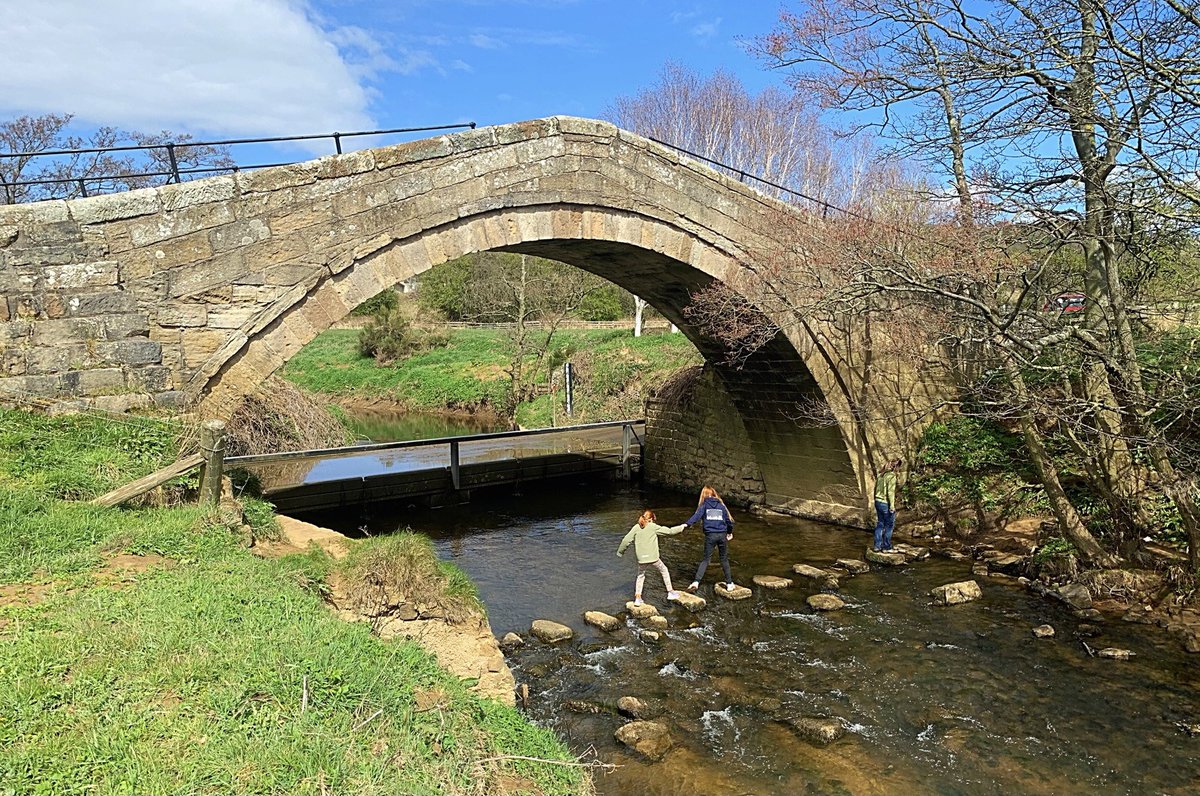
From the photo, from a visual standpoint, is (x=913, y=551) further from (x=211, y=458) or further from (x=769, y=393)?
(x=211, y=458)

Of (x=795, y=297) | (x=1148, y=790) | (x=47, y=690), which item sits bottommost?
(x=1148, y=790)

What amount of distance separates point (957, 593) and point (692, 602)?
3054 mm

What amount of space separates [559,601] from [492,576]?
1.38 metres

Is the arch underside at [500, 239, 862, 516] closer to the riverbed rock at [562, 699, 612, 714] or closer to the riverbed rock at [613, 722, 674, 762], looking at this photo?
the riverbed rock at [562, 699, 612, 714]

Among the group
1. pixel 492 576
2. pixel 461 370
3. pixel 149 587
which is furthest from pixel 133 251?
pixel 461 370

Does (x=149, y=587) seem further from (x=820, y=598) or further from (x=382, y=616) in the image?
(x=820, y=598)

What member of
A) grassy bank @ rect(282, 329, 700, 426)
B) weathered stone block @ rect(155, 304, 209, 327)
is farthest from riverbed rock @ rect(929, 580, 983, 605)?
grassy bank @ rect(282, 329, 700, 426)

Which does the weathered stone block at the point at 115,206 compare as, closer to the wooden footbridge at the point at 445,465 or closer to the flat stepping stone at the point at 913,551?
the wooden footbridge at the point at 445,465

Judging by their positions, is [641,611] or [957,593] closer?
[641,611]

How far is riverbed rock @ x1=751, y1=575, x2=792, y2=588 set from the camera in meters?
9.52

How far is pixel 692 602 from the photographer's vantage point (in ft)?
28.8

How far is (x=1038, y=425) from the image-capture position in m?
10.7

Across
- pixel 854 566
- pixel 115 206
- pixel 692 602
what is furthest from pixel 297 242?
pixel 854 566

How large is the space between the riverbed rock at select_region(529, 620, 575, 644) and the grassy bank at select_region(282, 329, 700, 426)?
550 inches
